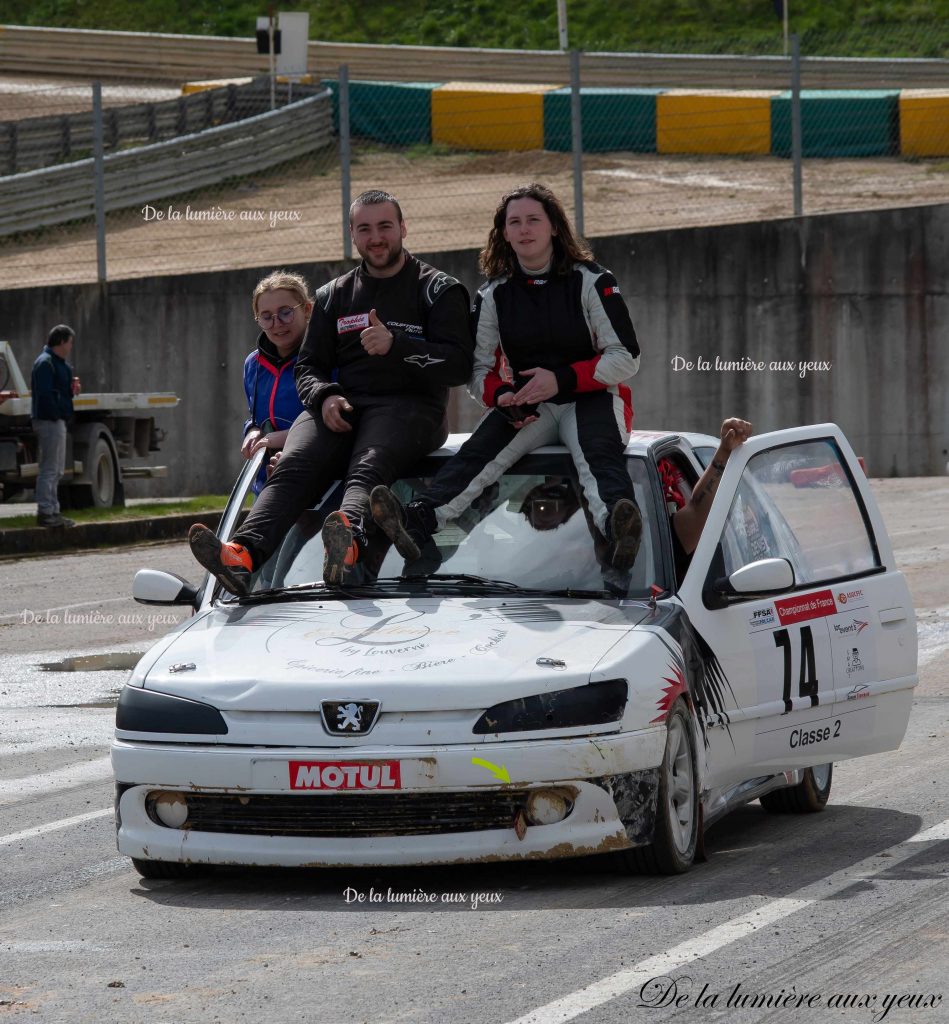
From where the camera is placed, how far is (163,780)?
6.05m

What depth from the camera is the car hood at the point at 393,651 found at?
5.86m

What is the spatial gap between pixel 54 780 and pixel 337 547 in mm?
2310

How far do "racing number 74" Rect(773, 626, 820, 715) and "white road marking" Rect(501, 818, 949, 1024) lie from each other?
23.8 inches

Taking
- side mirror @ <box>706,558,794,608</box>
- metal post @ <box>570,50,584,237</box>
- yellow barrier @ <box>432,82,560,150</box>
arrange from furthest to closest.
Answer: yellow barrier @ <box>432,82,560,150</box>, metal post @ <box>570,50,584,237</box>, side mirror @ <box>706,558,794,608</box>

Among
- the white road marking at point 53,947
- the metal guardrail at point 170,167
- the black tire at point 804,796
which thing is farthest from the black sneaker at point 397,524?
the metal guardrail at point 170,167

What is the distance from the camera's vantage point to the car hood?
5.86 meters

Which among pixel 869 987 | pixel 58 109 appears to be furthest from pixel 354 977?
pixel 58 109

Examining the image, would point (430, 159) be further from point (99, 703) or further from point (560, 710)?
point (560, 710)

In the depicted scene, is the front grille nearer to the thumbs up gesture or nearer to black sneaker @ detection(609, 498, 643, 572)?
black sneaker @ detection(609, 498, 643, 572)

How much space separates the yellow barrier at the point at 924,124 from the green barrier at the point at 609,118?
3.67m

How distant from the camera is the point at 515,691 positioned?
230 inches

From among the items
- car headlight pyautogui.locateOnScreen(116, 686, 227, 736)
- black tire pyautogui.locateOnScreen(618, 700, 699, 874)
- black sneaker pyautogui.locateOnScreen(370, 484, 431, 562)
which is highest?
black sneaker pyautogui.locateOnScreen(370, 484, 431, 562)

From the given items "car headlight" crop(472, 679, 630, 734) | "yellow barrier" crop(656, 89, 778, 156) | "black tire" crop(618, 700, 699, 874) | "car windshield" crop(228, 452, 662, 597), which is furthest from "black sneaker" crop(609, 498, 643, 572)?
"yellow barrier" crop(656, 89, 778, 156)

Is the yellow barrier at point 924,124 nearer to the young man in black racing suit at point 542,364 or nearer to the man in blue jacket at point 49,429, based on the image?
the man in blue jacket at point 49,429
